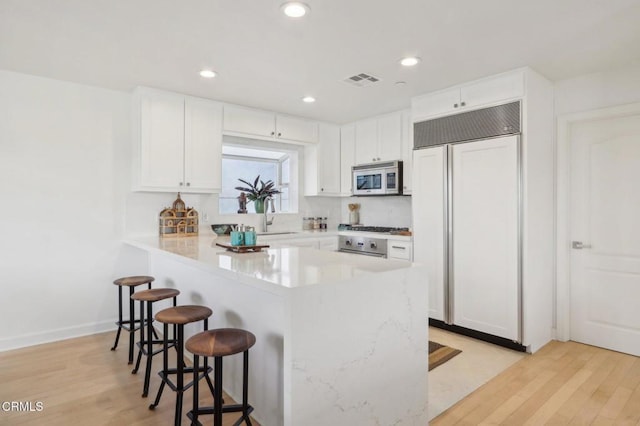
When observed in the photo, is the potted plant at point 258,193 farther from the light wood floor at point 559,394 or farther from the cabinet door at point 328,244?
the light wood floor at point 559,394

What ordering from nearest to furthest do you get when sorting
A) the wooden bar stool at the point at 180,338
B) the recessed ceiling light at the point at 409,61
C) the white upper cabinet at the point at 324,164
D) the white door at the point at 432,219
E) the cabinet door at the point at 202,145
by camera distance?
the wooden bar stool at the point at 180,338 < the recessed ceiling light at the point at 409,61 < the white door at the point at 432,219 < the cabinet door at the point at 202,145 < the white upper cabinet at the point at 324,164

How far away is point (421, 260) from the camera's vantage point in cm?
382

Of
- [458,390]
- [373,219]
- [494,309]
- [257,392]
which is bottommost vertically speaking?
[458,390]

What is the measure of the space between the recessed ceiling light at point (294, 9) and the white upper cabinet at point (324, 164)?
2.77 m

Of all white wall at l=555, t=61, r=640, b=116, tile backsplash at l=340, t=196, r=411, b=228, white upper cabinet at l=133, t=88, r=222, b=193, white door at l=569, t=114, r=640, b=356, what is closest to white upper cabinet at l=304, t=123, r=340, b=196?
tile backsplash at l=340, t=196, r=411, b=228

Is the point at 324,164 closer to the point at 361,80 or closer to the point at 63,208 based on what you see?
the point at 361,80

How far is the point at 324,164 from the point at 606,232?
321 cm

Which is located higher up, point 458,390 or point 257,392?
point 257,392

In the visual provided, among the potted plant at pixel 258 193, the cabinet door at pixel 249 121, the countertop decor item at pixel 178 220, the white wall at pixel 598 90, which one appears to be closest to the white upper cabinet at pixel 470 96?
the white wall at pixel 598 90

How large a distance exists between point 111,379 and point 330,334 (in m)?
2.00

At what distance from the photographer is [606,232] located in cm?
324

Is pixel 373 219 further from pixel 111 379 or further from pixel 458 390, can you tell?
pixel 111 379

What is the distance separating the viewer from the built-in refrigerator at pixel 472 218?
3150 mm

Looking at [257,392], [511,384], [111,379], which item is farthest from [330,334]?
[111,379]
